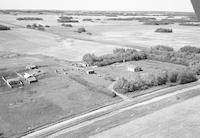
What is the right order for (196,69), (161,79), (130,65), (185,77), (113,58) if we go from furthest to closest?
(113,58) < (130,65) < (196,69) < (185,77) < (161,79)

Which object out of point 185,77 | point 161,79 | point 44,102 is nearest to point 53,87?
point 44,102

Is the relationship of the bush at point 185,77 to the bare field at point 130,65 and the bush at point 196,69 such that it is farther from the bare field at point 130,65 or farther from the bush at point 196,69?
the bare field at point 130,65

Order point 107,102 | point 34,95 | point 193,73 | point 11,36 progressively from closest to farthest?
point 107,102, point 34,95, point 193,73, point 11,36

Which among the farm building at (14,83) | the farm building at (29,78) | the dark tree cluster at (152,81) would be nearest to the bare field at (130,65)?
the dark tree cluster at (152,81)

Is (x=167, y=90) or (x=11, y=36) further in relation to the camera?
(x=11, y=36)

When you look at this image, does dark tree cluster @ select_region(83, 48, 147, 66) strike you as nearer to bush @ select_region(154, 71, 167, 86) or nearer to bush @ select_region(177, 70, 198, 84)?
bush @ select_region(154, 71, 167, 86)

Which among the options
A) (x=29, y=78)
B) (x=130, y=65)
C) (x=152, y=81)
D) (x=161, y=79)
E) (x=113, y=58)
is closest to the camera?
(x=152, y=81)

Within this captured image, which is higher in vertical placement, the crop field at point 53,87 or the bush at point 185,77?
the bush at point 185,77

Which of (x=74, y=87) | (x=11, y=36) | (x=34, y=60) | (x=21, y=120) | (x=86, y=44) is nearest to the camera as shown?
(x=21, y=120)

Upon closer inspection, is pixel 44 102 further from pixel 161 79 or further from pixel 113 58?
pixel 113 58

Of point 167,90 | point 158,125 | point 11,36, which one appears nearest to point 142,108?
point 158,125

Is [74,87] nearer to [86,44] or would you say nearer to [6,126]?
[6,126]
